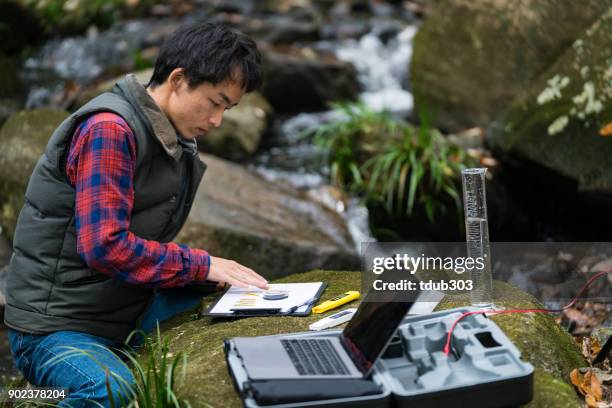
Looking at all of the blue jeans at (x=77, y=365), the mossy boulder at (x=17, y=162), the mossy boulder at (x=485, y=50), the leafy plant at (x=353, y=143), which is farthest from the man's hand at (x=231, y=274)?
the mossy boulder at (x=485, y=50)

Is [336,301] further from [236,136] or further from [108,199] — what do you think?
[236,136]

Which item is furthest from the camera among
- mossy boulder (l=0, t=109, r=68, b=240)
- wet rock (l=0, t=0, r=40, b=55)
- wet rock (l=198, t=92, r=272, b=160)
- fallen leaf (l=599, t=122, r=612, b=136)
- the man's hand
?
wet rock (l=0, t=0, r=40, b=55)

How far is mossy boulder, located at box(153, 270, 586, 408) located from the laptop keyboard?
208 mm

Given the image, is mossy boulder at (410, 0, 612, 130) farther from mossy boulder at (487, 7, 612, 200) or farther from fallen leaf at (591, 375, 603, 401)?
fallen leaf at (591, 375, 603, 401)

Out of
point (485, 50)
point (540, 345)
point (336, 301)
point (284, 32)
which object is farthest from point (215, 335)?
point (284, 32)

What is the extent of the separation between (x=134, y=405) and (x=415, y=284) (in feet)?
2.94

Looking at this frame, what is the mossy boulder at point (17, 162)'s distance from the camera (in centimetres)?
502

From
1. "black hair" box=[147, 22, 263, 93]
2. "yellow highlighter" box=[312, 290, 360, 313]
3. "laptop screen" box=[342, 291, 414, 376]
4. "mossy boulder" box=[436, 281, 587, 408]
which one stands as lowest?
"yellow highlighter" box=[312, 290, 360, 313]

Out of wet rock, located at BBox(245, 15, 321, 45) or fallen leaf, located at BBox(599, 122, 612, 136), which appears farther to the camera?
wet rock, located at BBox(245, 15, 321, 45)

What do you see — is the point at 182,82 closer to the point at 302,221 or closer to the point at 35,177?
the point at 35,177

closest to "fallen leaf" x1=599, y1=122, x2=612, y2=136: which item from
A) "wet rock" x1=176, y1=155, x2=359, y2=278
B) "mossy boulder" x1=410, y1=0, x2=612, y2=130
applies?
"mossy boulder" x1=410, y1=0, x2=612, y2=130

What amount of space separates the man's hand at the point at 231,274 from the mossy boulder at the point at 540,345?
670mm

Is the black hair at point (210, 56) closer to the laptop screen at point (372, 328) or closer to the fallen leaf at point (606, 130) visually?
the laptop screen at point (372, 328)

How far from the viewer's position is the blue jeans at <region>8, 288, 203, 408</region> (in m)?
2.49
